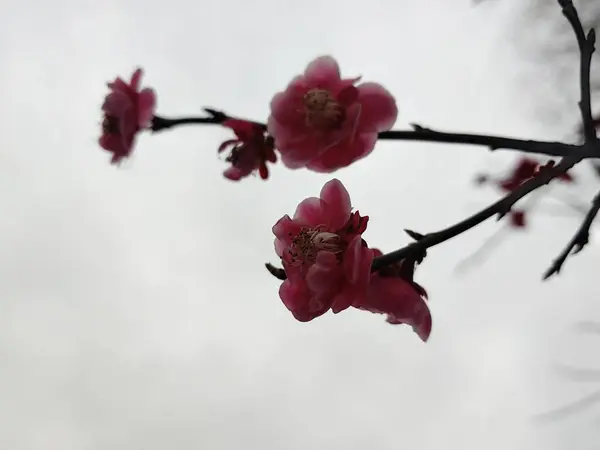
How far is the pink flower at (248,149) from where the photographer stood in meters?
1.73

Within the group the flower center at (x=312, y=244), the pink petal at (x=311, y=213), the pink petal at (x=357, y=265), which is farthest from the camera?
the pink petal at (x=311, y=213)

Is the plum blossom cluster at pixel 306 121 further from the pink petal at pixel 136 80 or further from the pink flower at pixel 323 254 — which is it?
the pink flower at pixel 323 254

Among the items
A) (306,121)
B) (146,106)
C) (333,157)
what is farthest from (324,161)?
(146,106)

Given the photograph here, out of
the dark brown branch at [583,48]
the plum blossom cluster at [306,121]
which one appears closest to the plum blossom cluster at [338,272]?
the plum blossom cluster at [306,121]

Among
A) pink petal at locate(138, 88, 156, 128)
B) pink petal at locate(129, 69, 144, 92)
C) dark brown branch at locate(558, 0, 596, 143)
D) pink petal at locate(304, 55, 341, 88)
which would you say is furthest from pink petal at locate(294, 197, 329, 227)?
dark brown branch at locate(558, 0, 596, 143)

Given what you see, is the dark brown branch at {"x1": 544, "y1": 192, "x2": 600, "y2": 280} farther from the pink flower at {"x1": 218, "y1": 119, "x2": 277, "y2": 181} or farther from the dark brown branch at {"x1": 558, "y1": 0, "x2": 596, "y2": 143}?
the pink flower at {"x1": 218, "y1": 119, "x2": 277, "y2": 181}

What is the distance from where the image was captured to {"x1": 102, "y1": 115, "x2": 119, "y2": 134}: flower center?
1.79m

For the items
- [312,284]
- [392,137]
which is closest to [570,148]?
[392,137]

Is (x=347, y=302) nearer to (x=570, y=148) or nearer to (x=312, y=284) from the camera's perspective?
(x=312, y=284)

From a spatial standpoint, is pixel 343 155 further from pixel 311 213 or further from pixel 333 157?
pixel 311 213

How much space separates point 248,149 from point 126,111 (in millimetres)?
391

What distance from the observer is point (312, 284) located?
133cm

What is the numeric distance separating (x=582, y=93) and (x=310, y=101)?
943 millimetres

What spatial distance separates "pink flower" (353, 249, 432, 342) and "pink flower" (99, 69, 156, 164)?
86 centimetres
